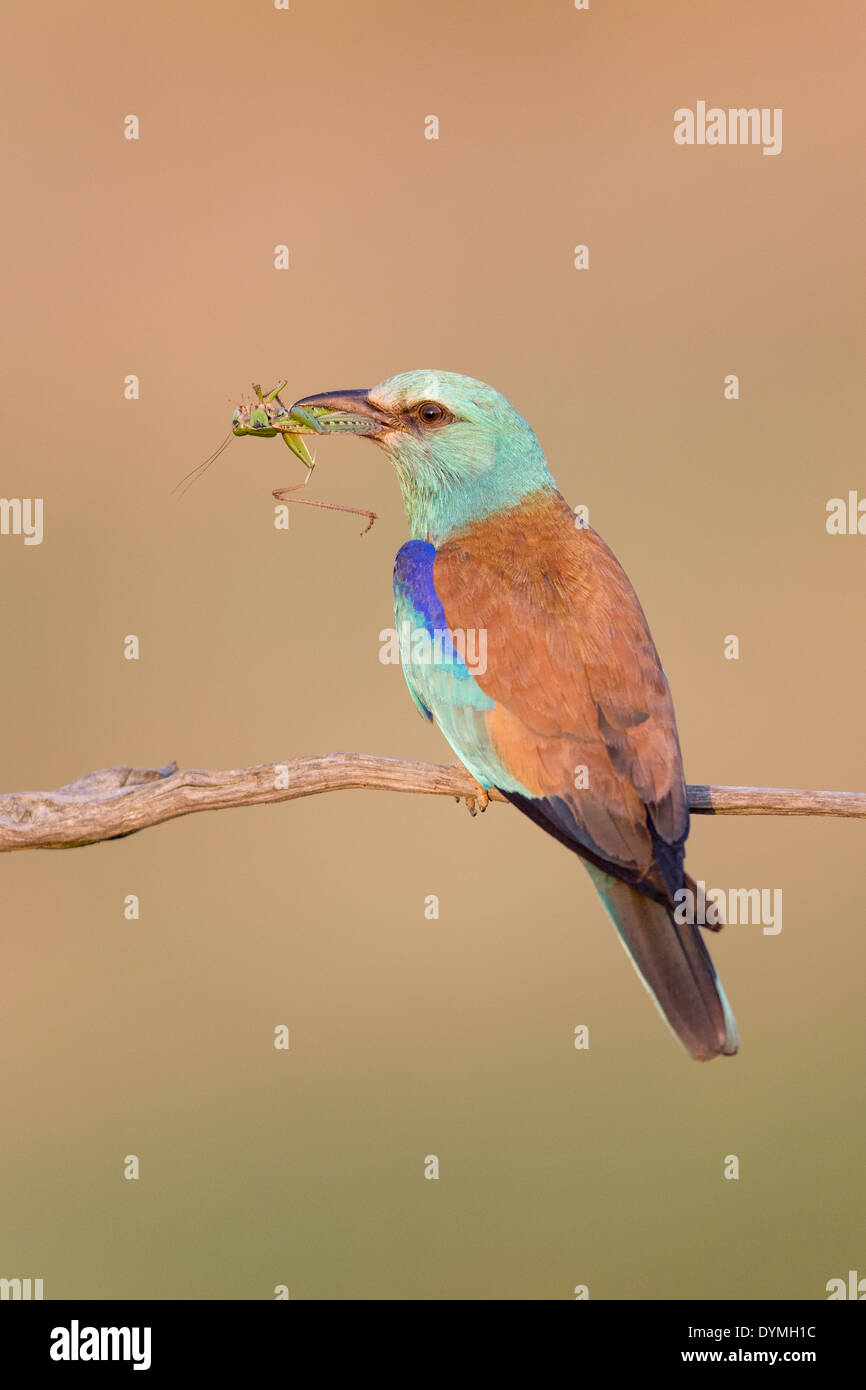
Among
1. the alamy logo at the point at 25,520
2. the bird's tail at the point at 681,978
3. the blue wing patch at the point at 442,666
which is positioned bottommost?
the bird's tail at the point at 681,978

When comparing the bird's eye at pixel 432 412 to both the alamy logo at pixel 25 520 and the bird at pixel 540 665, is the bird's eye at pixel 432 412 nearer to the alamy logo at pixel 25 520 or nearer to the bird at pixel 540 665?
the bird at pixel 540 665

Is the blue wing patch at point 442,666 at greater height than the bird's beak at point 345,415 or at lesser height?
lesser

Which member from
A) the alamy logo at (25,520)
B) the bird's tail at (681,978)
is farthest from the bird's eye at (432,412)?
the alamy logo at (25,520)

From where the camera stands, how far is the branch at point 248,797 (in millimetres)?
2928

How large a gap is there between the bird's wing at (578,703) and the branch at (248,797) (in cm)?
15

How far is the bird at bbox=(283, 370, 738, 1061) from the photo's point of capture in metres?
2.81

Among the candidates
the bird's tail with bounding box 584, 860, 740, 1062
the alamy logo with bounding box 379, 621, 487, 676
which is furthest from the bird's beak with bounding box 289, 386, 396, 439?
the bird's tail with bounding box 584, 860, 740, 1062

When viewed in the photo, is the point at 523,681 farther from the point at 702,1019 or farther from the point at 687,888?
the point at 702,1019

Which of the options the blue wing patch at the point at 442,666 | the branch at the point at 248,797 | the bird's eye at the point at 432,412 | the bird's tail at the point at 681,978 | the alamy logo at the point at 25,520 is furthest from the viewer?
the alamy logo at the point at 25,520

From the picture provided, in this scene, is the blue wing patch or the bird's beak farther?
the bird's beak

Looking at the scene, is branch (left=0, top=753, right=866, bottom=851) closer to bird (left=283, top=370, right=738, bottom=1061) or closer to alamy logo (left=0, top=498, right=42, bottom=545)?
bird (left=283, top=370, right=738, bottom=1061)

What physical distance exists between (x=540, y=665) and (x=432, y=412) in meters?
0.85

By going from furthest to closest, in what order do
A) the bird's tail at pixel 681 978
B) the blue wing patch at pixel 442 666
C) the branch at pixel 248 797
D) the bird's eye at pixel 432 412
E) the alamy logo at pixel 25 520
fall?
the alamy logo at pixel 25 520 → the bird's eye at pixel 432 412 → the blue wing patch at pixel 442 666 → the branch at pixel 248 797 → the bird's tail at pixel 681 978

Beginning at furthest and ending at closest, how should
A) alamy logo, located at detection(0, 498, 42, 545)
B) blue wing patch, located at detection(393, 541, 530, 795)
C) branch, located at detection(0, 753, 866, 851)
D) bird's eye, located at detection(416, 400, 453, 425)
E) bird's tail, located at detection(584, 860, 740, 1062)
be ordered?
alamy logo, located at detection(0, 498, 42, 545) < bird's eye, located at detection(416, 400, 453, 425) < blue wing patch, located at detection(393, 541, 530, 795) < branch, located at detection(0, 753, 866, 851) < bird's tail, located at detection(584, 860, 740, 1062)
